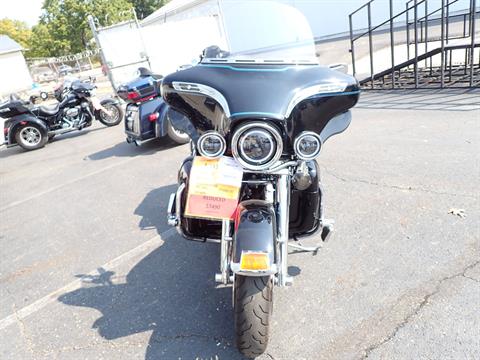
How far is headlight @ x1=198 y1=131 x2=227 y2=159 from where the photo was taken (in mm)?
2031

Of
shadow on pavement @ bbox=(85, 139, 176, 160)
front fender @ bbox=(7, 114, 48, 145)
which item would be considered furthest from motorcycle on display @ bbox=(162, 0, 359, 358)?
front fender @ bbox=(7, 114, 48, 145)

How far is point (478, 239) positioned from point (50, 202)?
4812 millimetres

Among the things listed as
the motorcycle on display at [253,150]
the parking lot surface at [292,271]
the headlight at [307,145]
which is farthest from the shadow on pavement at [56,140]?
the headlight at [307,145]

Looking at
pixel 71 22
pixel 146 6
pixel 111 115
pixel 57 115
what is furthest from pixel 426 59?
pixel 146 6

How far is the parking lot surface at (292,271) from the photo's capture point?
2307 mm

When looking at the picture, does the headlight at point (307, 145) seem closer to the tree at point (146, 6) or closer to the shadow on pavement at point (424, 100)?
the shadow on pavement at point (424, 100)

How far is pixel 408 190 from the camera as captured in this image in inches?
155

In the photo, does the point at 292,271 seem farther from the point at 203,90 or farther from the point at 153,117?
the point at 153,117

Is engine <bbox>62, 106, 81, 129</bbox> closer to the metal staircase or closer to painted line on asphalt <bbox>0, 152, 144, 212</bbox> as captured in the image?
painted line on asphalt <bbox>0, 152, 144, 212</bbox>

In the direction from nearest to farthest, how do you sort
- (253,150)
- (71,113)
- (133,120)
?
(253,150) < (133,120) < (71,113)

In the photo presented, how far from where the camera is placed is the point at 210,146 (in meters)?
2.04

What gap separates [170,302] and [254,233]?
1.13 metres

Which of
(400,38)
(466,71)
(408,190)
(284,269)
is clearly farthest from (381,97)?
(400,38)

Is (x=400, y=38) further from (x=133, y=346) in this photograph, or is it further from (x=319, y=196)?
(x=133, y=346)
